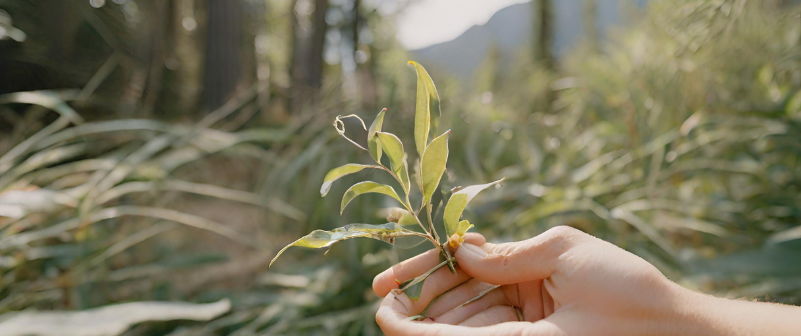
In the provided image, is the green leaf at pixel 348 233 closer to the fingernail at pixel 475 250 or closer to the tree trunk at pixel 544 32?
the fingernail at pixel 475 250

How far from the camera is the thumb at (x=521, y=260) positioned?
0.36m

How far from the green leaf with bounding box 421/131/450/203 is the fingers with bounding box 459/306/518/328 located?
13 cm

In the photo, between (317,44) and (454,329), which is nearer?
(454,329)

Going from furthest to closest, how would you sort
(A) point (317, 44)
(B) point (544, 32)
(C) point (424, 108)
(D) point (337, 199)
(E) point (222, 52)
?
(B) point (544, 32) < (A) point (317, 44) < (E) point (222, 52) < (D) point (337, 199) < (C) point (424, 108)

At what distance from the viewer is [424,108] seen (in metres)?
0.31

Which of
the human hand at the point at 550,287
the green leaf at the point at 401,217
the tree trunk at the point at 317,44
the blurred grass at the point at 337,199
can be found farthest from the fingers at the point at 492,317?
the tree trunk at the point at 317,44

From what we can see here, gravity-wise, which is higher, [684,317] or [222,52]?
[222,52]

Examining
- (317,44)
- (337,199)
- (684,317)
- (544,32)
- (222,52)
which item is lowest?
(684,317)

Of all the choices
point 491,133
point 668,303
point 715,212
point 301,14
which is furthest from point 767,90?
point 301,14

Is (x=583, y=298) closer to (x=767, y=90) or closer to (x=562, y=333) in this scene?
(x=562, y=333)

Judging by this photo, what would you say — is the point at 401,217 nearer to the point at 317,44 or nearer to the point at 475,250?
the point at 475,250

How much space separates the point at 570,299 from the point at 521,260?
49 millimetres

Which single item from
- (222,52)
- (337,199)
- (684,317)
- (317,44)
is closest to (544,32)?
(317,44)

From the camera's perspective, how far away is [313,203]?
3.55 feet
